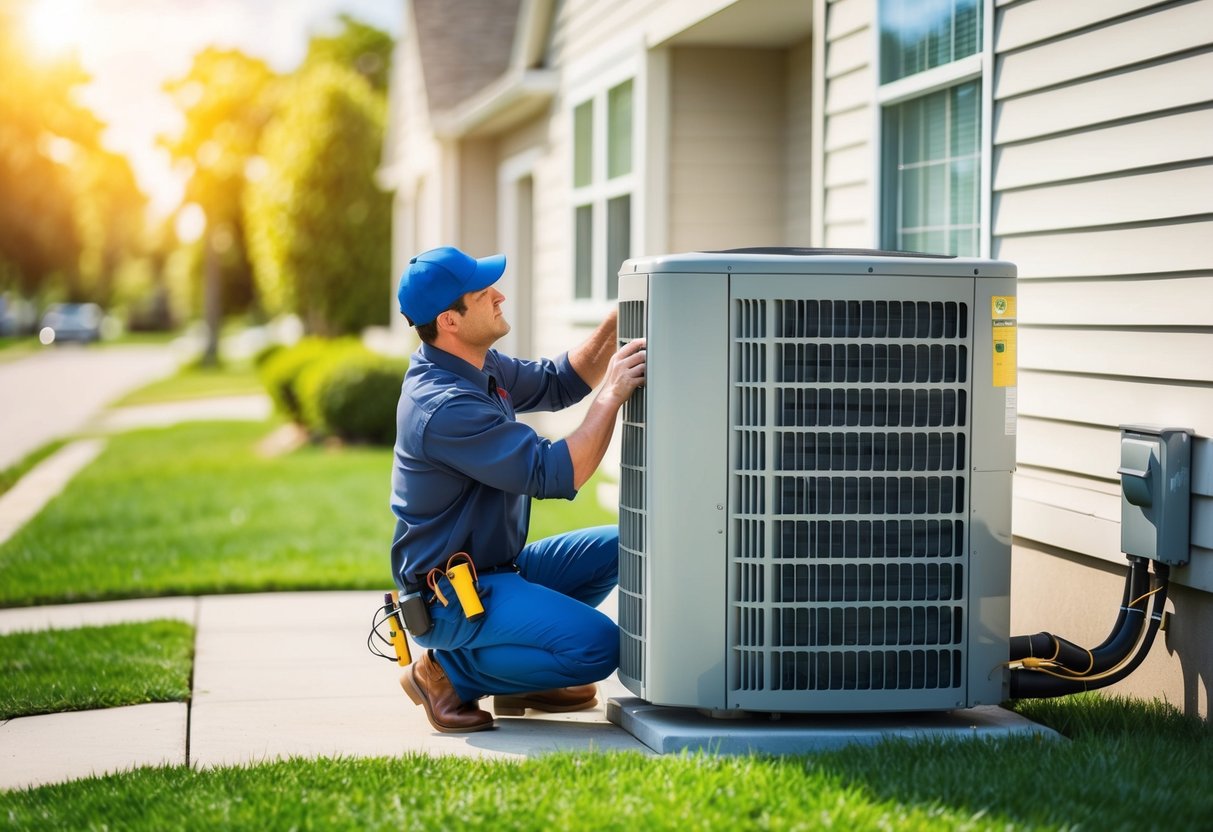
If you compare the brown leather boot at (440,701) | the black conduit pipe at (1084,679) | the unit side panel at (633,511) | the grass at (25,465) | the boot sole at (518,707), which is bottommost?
the grass at (25,465)

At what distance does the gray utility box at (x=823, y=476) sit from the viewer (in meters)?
4.08

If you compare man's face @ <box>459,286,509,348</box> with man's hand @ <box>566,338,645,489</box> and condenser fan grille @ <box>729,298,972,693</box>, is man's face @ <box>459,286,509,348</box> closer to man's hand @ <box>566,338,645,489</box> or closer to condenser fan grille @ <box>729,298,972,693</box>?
man's hand @ <box>566,338,645,489</box>

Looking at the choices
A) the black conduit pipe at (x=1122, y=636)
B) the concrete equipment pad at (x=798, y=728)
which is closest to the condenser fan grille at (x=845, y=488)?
the concrete equipment pad at (x=798, y=728)

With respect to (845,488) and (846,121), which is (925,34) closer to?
(846,121)

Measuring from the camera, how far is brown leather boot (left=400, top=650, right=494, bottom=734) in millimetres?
4488

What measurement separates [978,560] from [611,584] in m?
1.34

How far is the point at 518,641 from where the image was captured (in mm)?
4438

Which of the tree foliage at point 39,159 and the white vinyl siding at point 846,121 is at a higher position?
the tree foliage at point 39,159

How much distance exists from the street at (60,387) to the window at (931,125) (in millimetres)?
11960

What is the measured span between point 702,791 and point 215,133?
40316 millimetres

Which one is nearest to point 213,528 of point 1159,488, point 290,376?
point 1159,488

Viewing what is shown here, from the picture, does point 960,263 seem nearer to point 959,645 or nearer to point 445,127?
point 959,645

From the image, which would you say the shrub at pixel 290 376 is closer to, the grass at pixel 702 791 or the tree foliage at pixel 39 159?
the grass at pixel 702 791

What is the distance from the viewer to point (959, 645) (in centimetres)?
420
